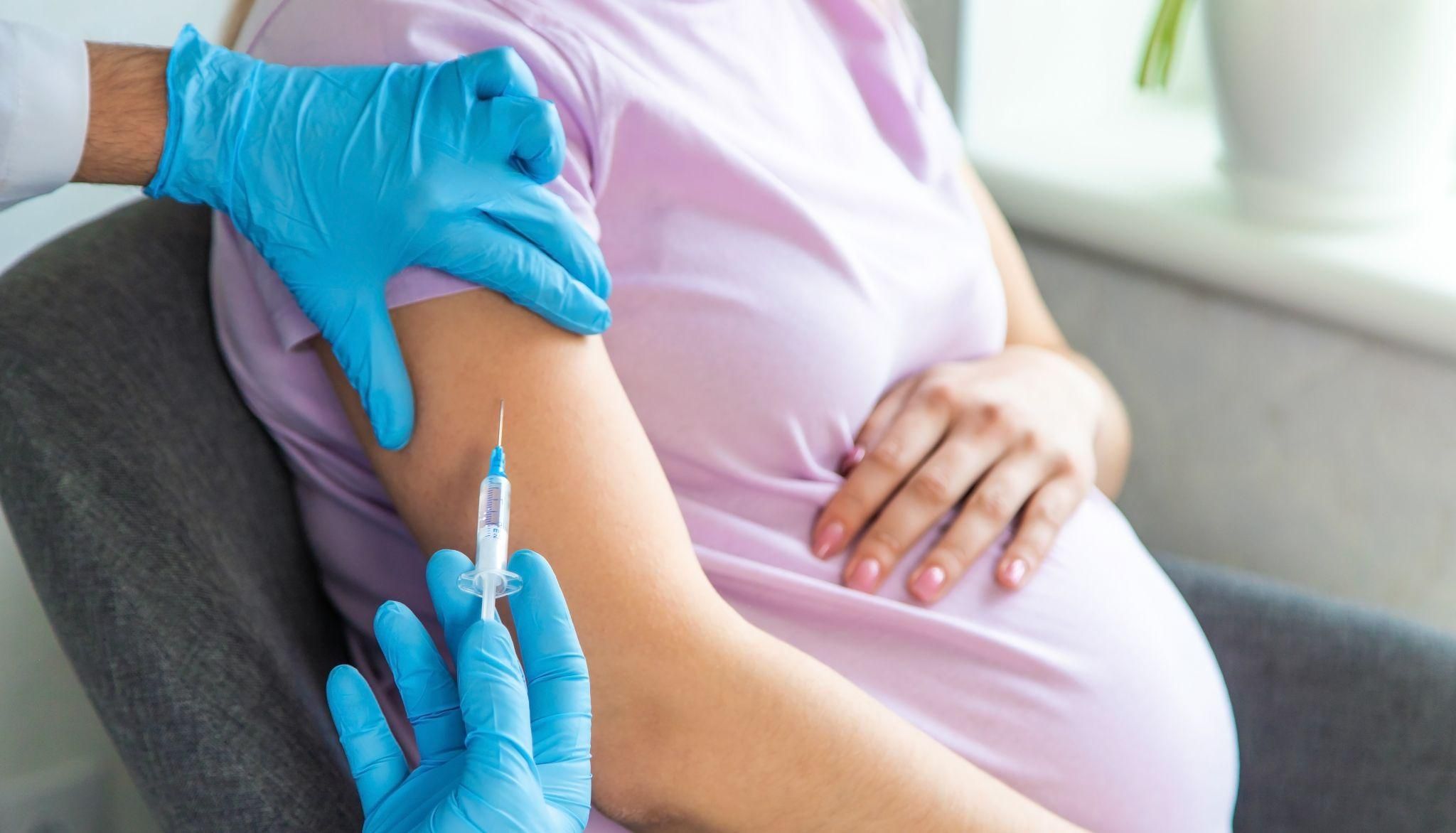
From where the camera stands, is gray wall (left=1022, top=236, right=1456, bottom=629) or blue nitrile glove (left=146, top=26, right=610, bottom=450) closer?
blue nitrile glove (left=146, top=26, right=610, bottom=450)

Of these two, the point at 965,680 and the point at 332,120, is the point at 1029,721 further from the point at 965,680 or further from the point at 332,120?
the point at 332,120

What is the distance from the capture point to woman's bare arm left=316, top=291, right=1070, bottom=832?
2.39ft

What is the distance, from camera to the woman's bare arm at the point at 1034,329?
128cm

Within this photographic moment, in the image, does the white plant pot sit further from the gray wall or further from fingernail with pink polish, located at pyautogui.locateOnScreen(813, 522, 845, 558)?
fingernail with pink polish, located at pyautogui.locateOnScreen(813, 522, 845, 558)

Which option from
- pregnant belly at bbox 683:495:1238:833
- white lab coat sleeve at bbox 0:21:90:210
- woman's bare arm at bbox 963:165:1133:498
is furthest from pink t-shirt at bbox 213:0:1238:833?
woman's bare arm at bbox 963:165:1133:498

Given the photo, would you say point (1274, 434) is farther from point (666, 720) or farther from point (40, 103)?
point (40, 103)

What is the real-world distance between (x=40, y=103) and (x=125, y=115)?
54 millimetres

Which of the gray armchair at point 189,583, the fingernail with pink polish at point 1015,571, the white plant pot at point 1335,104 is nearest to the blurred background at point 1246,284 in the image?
the white plant pot at point 1335,104

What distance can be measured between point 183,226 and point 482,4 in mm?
367

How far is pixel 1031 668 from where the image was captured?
0.93m

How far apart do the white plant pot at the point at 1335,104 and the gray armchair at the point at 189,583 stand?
0.52 meters

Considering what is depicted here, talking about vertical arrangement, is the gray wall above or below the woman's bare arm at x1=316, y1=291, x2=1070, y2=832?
below

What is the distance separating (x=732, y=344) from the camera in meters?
0.86

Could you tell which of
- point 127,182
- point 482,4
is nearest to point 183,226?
point 127,182
